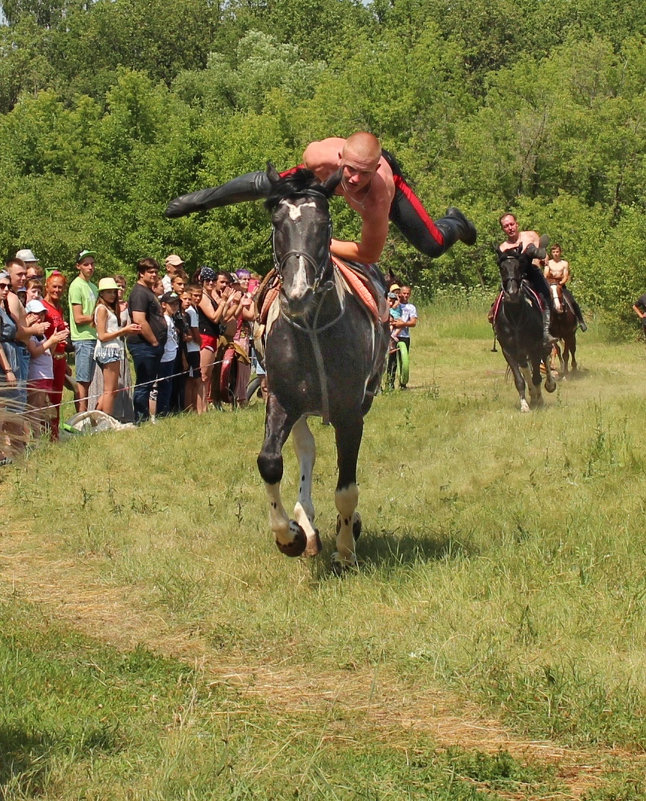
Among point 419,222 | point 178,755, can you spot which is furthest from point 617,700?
point 419,222

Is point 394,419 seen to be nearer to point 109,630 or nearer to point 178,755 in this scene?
point 109,630

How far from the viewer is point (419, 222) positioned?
9.28 meters

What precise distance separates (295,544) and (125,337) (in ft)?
24.6

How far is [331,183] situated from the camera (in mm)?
7738

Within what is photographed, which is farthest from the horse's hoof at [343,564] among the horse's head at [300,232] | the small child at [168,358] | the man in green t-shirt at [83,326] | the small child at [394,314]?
the small child at [394,314]

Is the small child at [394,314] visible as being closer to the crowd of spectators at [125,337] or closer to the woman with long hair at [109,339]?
the crowd of spectators at [125,337]

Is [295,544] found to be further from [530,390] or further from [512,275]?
[512,275]

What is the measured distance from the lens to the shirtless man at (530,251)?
17859 mm

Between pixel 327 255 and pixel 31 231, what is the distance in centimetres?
2672

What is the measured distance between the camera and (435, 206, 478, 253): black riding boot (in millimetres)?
9711

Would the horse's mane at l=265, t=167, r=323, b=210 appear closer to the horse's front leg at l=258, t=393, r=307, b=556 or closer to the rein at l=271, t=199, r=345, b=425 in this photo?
the rein at l=271, t=199, r=345, b=425

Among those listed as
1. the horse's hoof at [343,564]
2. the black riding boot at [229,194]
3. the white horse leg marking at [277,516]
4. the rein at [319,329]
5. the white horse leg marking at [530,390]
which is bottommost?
the white horse leg marking at [530,390]

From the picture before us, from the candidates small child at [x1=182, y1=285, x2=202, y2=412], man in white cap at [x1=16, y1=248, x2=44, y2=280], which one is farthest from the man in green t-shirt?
small child at [x1=182, y1=285, x2=202, y2=412]

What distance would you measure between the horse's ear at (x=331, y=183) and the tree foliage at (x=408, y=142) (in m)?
24.8
